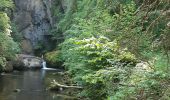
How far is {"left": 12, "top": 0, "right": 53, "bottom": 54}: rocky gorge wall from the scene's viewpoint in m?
41.1

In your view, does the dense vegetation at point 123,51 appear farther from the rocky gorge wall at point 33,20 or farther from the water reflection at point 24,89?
the rocky gorge wall at point 33,20

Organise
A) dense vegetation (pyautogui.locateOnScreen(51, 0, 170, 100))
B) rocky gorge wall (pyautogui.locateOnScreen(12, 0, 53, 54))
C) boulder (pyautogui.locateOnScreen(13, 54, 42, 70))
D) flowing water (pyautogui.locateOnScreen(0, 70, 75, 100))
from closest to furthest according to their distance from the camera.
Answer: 1. dense vegetation (pyautogui.locateOnScreen(51, 0, 170, 100))
2. flowing water (pyautogui.locateOnScreen(0, 70, 75, 100))
3. boulder (pyautogui.locateOnScreen(13, 54, 42, 70))
4. rocky gorge wall (pyautogui.locateOnScreen(12, 0, 53, 54))

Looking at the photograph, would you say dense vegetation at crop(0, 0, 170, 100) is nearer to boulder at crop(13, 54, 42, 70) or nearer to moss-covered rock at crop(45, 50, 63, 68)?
boulder at crop(13, 54, 42, 70)

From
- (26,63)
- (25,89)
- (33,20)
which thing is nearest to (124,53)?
(25,89)

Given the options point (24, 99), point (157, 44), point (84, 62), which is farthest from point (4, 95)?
point (157, 44)

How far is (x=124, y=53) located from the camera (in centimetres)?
1256

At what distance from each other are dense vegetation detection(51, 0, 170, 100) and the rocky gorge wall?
58.6 ft

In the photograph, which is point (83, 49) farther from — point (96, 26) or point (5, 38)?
point (5, 38)

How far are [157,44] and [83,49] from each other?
30.2 ft

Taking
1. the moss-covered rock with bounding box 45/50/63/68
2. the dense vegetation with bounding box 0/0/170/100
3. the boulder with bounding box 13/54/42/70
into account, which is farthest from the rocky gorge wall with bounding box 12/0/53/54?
the dense vegetation with bounding box 0/0/170/100

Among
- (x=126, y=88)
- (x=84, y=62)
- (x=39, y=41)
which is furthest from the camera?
(x=39, y=41)

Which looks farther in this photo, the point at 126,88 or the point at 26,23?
the point at 26,23

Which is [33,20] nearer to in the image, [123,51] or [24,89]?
[24,89]

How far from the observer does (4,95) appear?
17812mm
